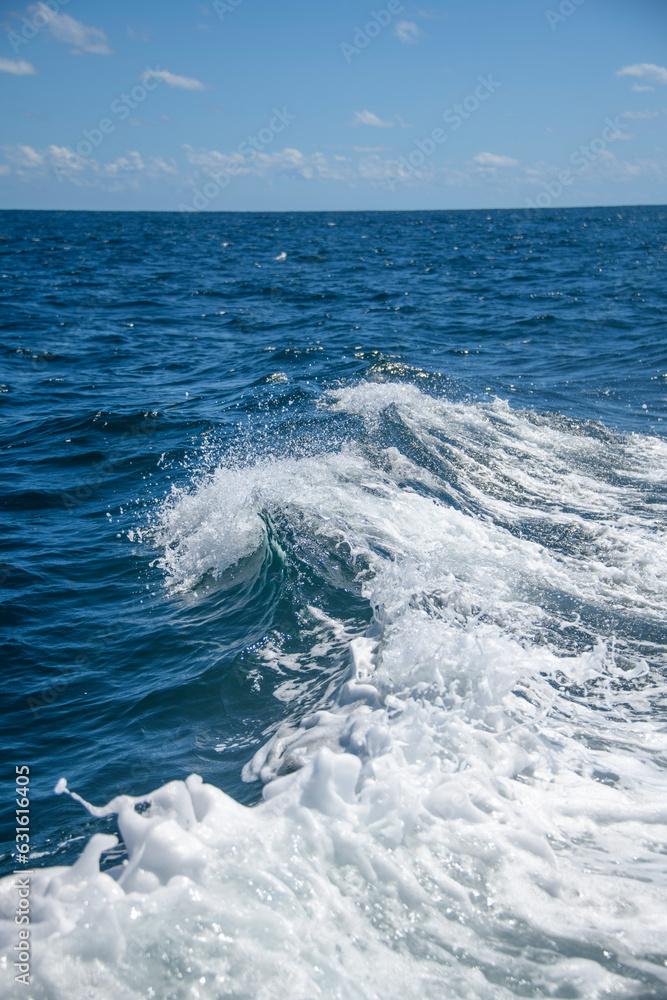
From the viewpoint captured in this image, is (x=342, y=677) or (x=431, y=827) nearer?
(x=431, y=827)

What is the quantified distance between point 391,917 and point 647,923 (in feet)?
3.12

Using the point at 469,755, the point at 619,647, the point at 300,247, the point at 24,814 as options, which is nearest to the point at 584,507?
the point at 619,647

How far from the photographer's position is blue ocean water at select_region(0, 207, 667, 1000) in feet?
7.77

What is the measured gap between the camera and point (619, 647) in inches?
171

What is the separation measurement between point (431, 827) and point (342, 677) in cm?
159

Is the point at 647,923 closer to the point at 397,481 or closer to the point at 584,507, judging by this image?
the point at 584,507

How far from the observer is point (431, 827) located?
277 cm

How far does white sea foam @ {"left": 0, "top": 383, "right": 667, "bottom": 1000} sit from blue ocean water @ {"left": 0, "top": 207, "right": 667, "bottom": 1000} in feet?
0.04

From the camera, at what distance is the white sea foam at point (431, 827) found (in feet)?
7.43

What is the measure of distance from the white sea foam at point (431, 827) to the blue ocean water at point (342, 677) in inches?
0.5

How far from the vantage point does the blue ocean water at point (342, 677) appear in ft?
7.77

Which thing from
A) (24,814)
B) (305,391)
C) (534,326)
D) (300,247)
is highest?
(300,247)

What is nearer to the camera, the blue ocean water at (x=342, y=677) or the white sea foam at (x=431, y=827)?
the white sea foam at (x=431, y=827)

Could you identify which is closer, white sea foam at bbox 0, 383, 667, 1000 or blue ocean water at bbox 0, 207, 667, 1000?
white sea foam at bbox 0, 383, 667, 1000
